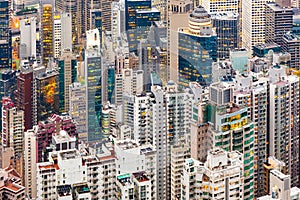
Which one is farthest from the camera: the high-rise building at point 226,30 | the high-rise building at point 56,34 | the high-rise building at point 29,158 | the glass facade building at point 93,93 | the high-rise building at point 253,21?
the high-rise building at point 253,21

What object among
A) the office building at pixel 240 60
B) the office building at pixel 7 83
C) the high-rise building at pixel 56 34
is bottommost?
the office building at pixel 7 83

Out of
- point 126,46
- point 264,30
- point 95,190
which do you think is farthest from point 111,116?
point 264,30

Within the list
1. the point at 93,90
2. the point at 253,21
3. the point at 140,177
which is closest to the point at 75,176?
the point at 140,177

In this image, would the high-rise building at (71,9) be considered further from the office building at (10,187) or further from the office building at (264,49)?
the office building at (10,187)

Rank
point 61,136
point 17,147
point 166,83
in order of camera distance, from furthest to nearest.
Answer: point 17,147 < point 166,83 < point 61,136

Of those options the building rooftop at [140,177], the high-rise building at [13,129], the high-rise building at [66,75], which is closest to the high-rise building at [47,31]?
the high-rise building at [66,75]

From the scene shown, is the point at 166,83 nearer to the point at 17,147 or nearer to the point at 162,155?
the point at 162,155

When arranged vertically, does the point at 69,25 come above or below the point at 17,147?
above

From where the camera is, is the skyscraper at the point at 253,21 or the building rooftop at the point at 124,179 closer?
the building rooftop at the point at 124,179
